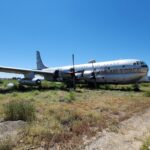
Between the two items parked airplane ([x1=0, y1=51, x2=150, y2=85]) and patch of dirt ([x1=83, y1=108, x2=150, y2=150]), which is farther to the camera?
parked airplane ([x1=0, y1=51, x2=150, y2=85])

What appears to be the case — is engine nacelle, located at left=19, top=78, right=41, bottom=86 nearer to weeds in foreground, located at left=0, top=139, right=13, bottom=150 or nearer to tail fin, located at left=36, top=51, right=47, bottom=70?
tail fin, located at left=36, top=51, right=47, bottom=70

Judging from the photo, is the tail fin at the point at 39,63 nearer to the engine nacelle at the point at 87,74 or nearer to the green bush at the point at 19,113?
the engine nacelle at the point at 87,74

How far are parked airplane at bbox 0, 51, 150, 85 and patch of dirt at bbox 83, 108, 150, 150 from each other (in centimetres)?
1781

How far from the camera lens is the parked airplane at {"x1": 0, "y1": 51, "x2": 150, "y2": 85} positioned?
28.3m

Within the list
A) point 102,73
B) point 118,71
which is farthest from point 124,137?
point 102,73

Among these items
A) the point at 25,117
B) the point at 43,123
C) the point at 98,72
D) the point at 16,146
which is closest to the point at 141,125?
the point at 43,123

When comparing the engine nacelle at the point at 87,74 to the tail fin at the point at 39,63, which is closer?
the engine nacelle at the point at 87,74

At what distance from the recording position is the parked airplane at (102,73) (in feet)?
92.8

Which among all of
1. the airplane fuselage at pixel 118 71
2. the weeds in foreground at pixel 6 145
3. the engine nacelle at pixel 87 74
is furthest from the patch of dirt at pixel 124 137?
the engine nacelle at pixel 87 74

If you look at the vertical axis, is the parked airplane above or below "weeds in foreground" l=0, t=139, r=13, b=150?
above

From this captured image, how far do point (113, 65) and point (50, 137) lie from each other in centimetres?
2262

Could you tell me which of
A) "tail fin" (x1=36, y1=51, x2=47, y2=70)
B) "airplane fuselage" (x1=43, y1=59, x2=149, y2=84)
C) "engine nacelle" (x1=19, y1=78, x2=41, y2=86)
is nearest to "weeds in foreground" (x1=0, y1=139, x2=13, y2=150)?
"engine nacelle" (x1=19, y1=78, x2=41, y2=86)

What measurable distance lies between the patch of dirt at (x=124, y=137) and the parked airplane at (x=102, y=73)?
17.8 meters

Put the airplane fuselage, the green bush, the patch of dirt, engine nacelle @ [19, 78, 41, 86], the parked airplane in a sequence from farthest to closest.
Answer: engine nacelle @ [19, 78, 41, 86]
the parked airplane
the airplane fuselage
the green bush
the patch of dirt
